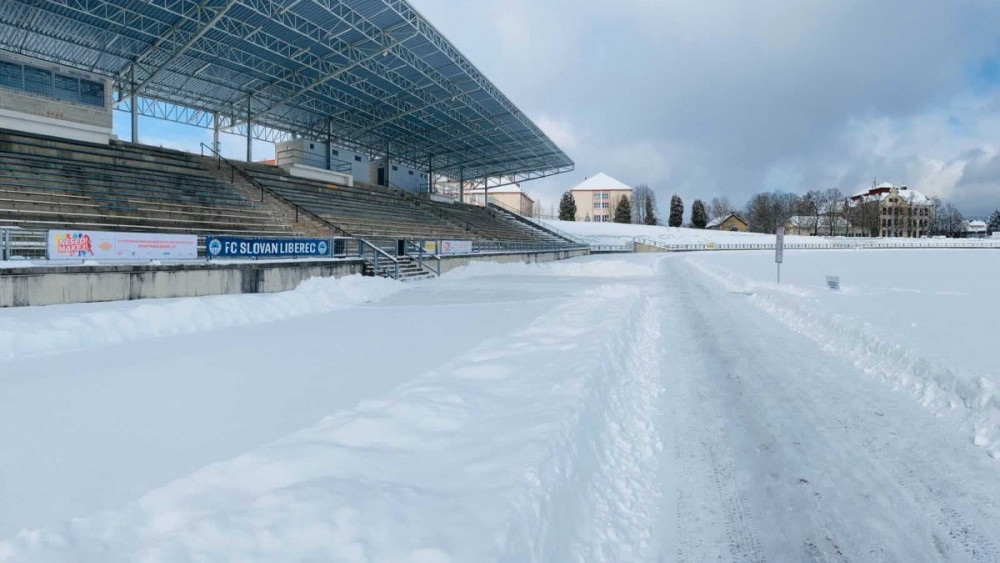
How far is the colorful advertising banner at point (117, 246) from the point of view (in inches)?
431

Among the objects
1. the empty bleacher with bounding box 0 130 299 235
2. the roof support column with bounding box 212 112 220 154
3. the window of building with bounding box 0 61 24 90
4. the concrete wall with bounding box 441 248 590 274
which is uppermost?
the roof support column with bounding box 212 112 220 154

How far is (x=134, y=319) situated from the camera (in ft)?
29.9

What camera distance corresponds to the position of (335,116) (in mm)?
38375

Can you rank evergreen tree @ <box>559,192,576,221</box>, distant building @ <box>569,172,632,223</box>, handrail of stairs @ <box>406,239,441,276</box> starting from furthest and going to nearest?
distant building @ <box>569,172,632,223</box> < evergreen tree @ <box>559,192,576,221</box> < handrail of stairs @ <box>406,239,441,276</box>

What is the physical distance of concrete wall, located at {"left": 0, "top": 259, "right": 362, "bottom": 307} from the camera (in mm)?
10094

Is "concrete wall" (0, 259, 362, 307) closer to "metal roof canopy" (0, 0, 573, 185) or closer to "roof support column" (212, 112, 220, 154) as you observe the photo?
"metal roof canopy" (0, 0, 573, 185)

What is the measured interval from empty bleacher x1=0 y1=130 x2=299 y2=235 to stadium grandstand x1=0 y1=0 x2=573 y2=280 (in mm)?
69

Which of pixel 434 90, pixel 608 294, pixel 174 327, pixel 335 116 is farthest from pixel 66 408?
pixel 335 116

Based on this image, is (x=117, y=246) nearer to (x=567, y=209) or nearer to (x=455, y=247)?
(x=455, y=247)

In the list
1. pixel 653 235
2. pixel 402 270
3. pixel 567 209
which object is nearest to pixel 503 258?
pixel 402 270

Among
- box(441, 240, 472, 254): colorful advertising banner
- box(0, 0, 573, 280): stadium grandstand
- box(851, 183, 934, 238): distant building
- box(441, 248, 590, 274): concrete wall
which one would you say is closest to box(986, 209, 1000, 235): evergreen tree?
box(851, 183, 934, 238): distant building

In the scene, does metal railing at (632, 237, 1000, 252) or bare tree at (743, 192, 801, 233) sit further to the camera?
bare tree at (743, 192, 801, 233)

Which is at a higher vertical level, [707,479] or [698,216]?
[698,216]

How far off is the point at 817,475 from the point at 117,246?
14.2m
